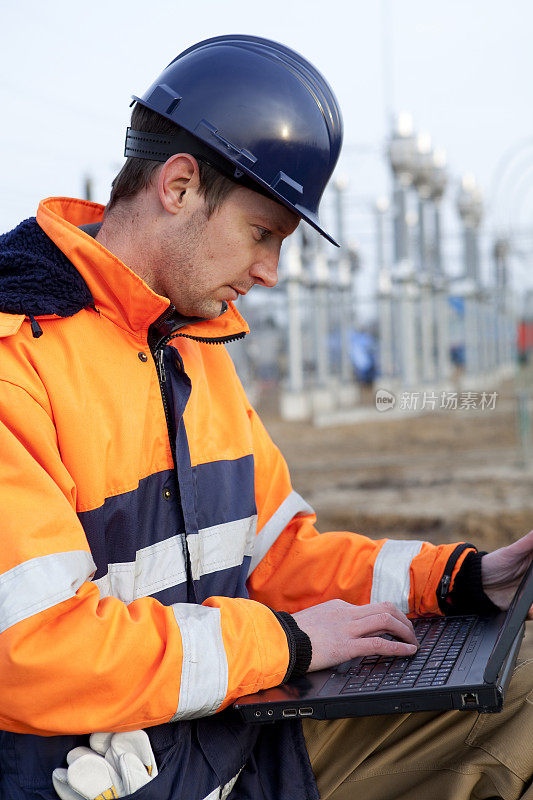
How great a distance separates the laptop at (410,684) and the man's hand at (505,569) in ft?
0.75

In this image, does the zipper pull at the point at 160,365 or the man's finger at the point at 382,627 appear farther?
the zipper pull at the point at 160,365

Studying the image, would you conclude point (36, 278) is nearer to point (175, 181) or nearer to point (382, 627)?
point (175, 181)

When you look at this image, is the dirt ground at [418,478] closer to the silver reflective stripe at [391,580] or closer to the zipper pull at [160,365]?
the silver reflective stripe at [391,580]

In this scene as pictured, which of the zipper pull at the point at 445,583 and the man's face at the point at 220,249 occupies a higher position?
the man's face at the point at 220,249

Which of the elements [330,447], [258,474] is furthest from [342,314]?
[258,474]

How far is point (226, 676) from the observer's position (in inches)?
65.0

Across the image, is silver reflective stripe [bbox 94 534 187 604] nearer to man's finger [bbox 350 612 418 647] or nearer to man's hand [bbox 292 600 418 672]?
man's hand [bbox 292 600 418 672]

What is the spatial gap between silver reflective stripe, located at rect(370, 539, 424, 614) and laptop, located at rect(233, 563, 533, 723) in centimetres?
30

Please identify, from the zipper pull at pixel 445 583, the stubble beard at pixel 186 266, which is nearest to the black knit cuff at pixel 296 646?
the zipper pull at pixel 445 583

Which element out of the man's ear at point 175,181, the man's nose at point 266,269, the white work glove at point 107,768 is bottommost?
the white work glove at point 107,768

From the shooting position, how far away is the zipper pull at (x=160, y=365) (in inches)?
79.8

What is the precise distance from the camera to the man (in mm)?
1572

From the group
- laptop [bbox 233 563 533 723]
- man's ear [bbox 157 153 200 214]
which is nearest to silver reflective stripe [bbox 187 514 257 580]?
laptop [bbox 233 563 533 723]

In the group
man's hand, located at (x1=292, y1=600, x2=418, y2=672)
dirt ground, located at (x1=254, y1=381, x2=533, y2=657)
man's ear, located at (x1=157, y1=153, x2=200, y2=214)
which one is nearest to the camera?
man's hand, located at (x1=292, y1=600, x2=418, y2=672)
